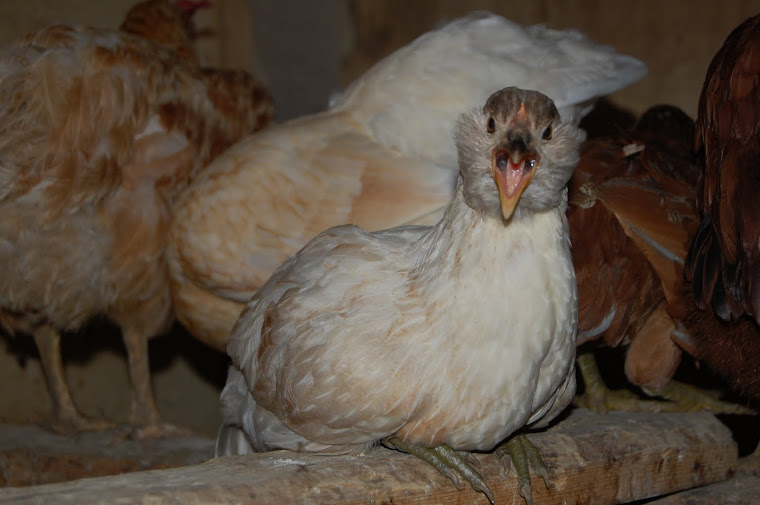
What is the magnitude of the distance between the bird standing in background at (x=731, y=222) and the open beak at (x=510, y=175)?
73cm

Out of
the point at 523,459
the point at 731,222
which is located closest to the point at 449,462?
the point at 523,459

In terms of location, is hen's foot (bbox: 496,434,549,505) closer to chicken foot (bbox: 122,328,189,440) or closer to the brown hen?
the brown hen

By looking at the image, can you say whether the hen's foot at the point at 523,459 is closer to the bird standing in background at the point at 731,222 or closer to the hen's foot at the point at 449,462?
the hen's foot at the point at 449,462

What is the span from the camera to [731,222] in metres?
1.85

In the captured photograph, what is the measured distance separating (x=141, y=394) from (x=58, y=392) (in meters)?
0.30

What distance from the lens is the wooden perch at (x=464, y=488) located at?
4.45 feet

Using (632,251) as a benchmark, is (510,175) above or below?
above

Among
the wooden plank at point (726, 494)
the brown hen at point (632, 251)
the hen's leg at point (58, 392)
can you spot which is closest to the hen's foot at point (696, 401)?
the brown hen at point (632, 251)

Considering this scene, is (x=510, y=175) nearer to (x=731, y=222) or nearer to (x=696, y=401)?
(x=731, y=222)

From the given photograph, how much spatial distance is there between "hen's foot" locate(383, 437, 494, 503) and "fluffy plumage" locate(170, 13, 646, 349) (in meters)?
0.85

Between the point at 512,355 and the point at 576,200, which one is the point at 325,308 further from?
the point at 576,200

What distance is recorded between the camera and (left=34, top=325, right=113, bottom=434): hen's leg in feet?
10.0

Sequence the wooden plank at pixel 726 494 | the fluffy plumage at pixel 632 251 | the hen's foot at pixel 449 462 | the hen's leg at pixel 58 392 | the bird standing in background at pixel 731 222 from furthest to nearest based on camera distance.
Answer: the hen's leg at pixel 58 392 → the fluffy plumage at pixel 632 251 → the wooden plank at pixel 726 494 → the bird standing in background at pixel 731 222 → the hen's foot at pixel 449 462

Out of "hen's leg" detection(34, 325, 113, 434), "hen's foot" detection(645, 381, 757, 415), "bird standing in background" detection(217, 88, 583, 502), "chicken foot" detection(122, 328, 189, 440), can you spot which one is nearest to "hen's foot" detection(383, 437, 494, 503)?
"bird standing in background" detection(217, 88, 583, 502)
